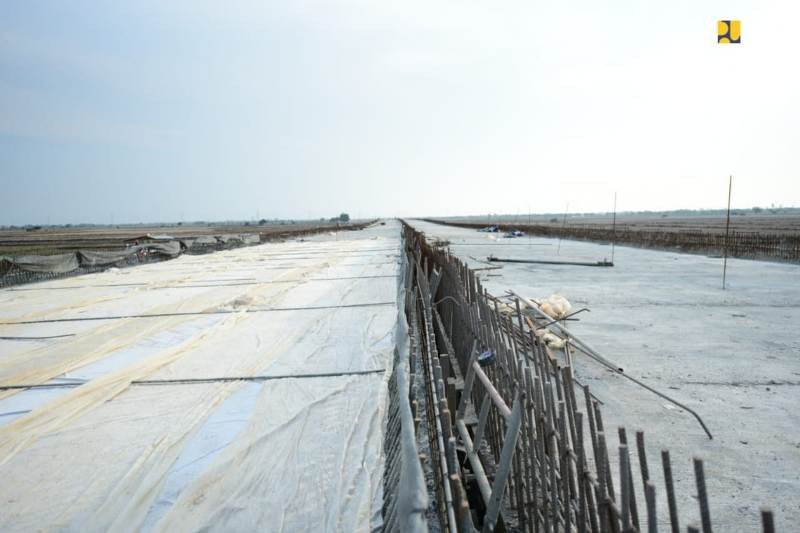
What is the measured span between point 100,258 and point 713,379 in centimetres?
1862

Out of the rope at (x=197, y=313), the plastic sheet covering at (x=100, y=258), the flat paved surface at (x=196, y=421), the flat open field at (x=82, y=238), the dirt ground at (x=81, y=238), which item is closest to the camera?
the flat paved surface at (x=196, y=421)

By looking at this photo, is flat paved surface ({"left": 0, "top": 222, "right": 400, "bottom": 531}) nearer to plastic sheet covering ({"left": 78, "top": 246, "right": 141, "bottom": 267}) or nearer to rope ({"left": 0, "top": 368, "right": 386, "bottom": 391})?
rope ({"left": 0, "top": 368, "right": 386, "bottom": 391})

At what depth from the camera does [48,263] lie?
46.6 feet

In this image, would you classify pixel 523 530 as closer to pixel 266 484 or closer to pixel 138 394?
pixel 266 484

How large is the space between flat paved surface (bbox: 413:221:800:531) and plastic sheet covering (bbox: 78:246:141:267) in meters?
14.2

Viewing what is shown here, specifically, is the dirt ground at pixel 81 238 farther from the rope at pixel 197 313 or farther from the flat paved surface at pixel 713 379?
the flat paved surface at pixel 713 379

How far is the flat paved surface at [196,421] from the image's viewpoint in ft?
9.21

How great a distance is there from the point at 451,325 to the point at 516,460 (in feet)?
12.9

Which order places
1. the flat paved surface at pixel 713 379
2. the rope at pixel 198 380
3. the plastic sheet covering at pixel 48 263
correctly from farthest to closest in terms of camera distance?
the plastic sheet covering at pixel 48 263 < the rope at pixel 198 380 < the flat paved surface at pixel 713 379

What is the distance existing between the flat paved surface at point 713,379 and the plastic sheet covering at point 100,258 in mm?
14208

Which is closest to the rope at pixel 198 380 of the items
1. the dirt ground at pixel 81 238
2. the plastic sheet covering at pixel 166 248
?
the plastic sheet covering at pixel 166 248

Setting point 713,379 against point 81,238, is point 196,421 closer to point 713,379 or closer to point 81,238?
point 713,379

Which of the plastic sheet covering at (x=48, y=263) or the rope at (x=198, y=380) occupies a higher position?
the plastic sheet covering at (x=48, y=263)

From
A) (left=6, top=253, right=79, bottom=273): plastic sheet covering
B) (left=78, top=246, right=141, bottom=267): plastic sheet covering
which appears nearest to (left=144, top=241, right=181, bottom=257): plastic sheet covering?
(left=78, top=246, right=141, bottom=267): plastic sheet covering
